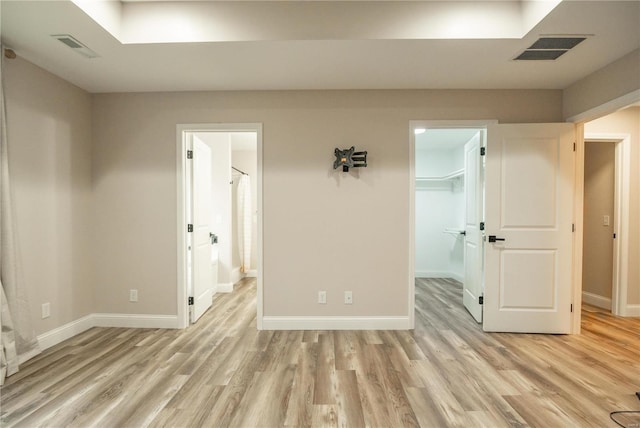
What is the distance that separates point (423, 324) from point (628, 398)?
1558 mm

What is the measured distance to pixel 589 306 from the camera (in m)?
3.81

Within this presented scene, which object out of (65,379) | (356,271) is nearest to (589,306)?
A: (356,271)

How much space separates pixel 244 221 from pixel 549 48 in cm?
463

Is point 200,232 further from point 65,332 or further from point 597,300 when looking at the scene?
point 597,300

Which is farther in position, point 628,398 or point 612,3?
point 628,398

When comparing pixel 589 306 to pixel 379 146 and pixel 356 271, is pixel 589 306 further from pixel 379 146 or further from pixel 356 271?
pixel 379 146

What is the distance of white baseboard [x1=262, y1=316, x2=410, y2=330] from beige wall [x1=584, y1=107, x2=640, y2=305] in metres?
3.00

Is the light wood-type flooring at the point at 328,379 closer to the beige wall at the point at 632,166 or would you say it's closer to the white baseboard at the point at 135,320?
the white baseboard at the point at 135,320

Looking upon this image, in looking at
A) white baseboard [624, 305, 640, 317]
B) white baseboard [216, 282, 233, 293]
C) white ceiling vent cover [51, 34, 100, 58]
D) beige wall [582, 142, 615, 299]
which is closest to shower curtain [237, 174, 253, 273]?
white baseboard [216, 282, 233, 293]

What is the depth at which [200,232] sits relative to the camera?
3.47 metres

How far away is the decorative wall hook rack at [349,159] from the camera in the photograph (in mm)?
2898

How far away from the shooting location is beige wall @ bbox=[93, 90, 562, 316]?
118 inches

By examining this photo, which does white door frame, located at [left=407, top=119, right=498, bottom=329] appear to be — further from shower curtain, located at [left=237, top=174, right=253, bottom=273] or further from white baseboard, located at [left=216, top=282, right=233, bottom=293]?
shower curtain, located at [left=237, top=174, right=253, bottom=273]

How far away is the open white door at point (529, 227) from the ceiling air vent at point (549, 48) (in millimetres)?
679
